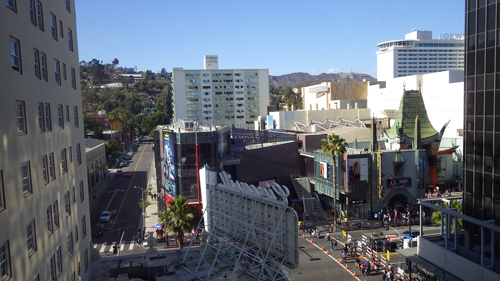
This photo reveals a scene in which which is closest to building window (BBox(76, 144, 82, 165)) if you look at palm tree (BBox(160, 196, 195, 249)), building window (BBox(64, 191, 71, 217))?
building window (BBox(64, 191, 71, 217))

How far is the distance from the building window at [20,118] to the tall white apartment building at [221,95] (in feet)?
371

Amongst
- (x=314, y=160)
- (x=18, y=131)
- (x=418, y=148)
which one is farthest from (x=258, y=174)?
(x=18, y=131)

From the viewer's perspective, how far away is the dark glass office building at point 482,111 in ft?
73.9

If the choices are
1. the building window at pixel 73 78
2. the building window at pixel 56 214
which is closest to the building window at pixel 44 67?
the building window at pixel 56 214

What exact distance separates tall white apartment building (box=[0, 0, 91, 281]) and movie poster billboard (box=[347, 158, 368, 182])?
105 feet

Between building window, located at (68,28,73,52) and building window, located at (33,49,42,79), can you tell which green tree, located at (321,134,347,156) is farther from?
building window, located at (33,49,42,79)

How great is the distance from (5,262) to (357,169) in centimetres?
4108

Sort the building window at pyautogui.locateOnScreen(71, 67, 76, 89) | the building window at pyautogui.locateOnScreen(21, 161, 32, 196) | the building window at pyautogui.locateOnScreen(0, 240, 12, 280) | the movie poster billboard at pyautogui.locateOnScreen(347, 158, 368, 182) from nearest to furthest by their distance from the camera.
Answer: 1. the building window at pyautogui.locateOnScreen(0, 240, 12, 280)
2. the building window at pyautogui.locateOnScreen(21, 161, 32, 196)
3. the building window at pyautogui.locateOnScreen(71, 67, 76, 89)
4. the movie poster billboard at pyautogui.locateOnScreen(347, 158, 368, 182)

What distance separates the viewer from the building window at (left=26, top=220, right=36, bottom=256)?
47.8ft

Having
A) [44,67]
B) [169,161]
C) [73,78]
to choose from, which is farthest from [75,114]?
[169,161]

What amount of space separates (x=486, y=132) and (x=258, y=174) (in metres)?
34.2

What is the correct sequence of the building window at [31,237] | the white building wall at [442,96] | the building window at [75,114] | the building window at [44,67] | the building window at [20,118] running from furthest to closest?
the white building wall at [442,96] → the building window at [75,114] → the building window at [44,67] → the building window at [31,237] → the building window at [20,118]

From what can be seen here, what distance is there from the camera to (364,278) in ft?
101

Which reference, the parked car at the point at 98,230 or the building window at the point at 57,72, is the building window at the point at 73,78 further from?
the parked car at the point at 98,230
